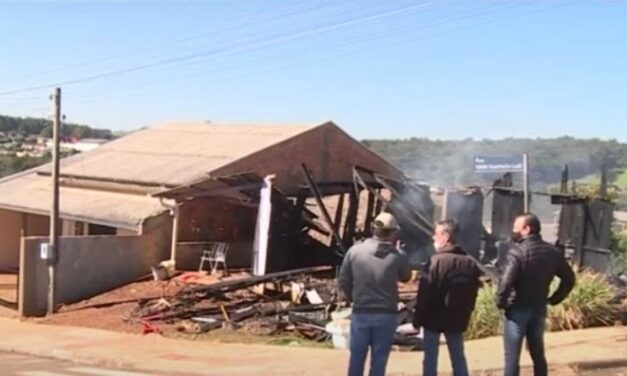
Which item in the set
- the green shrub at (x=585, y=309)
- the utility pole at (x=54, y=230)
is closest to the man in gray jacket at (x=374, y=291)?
the green shrub at (x=585, y=309)

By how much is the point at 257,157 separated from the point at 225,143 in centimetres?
409

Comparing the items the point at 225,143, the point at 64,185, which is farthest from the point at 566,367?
the point at 64,185

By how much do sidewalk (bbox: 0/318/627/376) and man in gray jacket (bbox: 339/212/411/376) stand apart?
342cm

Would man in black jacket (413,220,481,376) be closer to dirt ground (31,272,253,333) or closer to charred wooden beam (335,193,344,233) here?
dirt ground (31,272,253,333)

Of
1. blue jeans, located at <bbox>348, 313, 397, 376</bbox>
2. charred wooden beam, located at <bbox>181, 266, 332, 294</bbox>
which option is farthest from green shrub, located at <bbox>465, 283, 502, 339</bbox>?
charred wooden beam, located at <bbox>181, 266, 332, 294</bbox>

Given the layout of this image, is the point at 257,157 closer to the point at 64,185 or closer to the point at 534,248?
the point at 64,185

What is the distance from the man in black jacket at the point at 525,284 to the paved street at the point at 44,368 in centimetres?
A: 582

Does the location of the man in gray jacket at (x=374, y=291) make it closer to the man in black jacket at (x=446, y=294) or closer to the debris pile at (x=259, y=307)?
the man in black jacket at (x=446, y=294)

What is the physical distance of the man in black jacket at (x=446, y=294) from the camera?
7965 millimetres

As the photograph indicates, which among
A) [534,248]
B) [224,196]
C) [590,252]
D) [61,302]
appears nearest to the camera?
[534,248]

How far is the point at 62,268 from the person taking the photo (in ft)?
76.2

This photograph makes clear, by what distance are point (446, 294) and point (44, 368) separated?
8074 millimetres

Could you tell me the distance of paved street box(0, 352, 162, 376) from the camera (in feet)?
42.9

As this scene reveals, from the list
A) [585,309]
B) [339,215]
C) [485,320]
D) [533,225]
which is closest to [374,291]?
[533,225]
